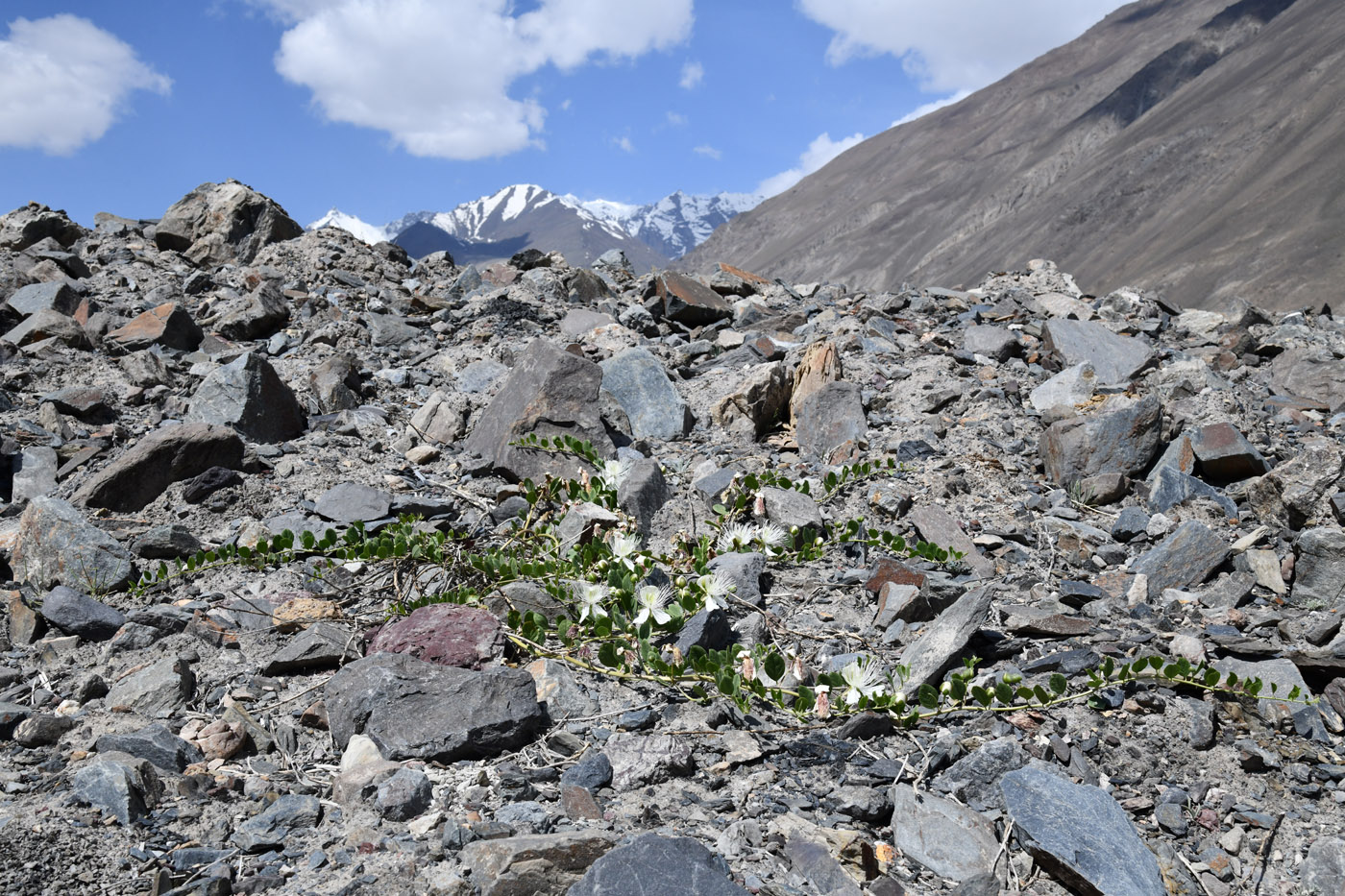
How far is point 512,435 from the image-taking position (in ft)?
14.7

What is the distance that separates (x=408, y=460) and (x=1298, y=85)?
76853mm

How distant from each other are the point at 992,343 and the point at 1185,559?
8.92 ft

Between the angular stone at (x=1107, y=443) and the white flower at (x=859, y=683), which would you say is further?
the angular stone at (x=1107, y=443)

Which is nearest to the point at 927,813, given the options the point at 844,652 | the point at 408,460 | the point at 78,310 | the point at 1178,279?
the point at 844,652

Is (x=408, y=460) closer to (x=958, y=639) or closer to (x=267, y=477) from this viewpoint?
(x=267, y=477)

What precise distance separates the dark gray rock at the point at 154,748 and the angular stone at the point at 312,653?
0.47 m

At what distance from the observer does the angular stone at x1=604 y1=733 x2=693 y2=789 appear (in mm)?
2086

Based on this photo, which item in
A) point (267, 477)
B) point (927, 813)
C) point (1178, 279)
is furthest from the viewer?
point (1178, 279)

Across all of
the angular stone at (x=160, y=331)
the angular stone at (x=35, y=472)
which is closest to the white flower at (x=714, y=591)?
the angular stone at (x=35, y=472)

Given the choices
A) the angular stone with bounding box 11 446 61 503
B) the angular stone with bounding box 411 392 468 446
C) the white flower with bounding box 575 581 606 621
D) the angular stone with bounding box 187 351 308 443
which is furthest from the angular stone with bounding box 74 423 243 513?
the white flower with bounding box 575 581 606 621

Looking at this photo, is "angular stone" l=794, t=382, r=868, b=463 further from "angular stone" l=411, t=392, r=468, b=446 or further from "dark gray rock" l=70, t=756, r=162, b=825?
"dark gray rock" l=70, t=756, r=162, b=825

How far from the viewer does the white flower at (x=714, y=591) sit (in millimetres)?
2814

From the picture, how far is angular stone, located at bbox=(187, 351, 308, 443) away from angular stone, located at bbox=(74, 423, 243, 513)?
1.22ft

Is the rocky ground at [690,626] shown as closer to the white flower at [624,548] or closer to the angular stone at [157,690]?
the angular stone at [157,690]
